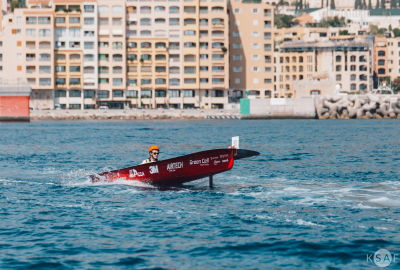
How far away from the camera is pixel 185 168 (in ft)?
80.5

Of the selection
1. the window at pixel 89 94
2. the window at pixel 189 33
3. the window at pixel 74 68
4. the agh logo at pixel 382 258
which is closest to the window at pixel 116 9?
the window at pixel 74 68

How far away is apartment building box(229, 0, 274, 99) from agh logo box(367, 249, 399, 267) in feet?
435

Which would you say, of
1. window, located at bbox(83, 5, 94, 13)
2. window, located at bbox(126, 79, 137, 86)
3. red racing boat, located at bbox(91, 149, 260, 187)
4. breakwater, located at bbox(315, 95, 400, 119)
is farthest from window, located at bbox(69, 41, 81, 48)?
red racing boat, located at bbox(91, 149, 260, 187)

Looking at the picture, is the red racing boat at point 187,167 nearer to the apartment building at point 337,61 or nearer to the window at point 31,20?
the window at point 31,20

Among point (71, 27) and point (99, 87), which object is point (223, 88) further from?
point (71, 27)

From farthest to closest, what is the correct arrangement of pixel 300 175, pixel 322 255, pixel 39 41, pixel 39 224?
pixel 39 41 → pixel 300 175 → pixel 39 224 → pixel 322 255

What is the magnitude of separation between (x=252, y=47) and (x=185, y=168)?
12572 cm

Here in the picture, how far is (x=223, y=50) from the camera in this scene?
142 m

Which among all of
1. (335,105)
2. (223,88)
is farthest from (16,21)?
(335,105)

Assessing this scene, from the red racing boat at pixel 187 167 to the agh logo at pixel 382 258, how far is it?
29.3ft

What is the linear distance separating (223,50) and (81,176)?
11369cm

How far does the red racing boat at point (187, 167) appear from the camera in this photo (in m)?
24.0

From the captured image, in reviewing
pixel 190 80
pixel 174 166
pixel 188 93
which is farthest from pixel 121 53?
pixel 174 166

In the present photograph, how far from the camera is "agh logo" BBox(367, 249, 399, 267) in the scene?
559 inches
